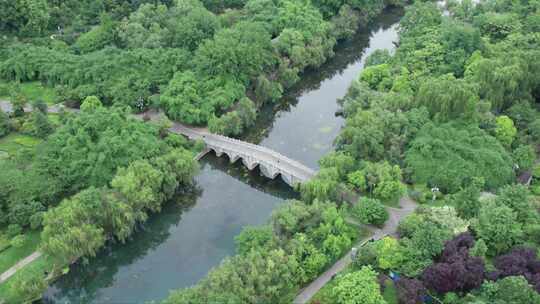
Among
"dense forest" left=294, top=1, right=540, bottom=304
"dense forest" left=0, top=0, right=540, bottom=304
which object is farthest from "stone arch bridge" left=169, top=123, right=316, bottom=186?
"dense forest" left=294, top=1, right=540, bottom=304

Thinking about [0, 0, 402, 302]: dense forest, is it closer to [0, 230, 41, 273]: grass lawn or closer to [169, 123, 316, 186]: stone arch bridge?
[0, 230, 41, 273]: grass lawn

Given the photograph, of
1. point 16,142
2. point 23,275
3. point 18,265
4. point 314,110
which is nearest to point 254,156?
point 314,110

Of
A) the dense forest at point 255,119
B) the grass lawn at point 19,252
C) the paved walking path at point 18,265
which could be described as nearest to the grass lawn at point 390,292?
the dense forest at point 255,119

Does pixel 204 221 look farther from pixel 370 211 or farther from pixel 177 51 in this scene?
pixel 177 51

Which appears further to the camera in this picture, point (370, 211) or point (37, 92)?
point (37, 92)

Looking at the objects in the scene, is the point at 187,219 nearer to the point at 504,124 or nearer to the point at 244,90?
the point at 244,90

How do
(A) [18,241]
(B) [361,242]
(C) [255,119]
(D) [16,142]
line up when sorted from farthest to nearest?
(C) [255,119] < (D) [16,142] < (B) [361,242] < (A) [18,241]

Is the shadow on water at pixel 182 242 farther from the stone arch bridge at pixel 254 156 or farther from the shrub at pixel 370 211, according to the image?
the shrub at pixel 370 211
